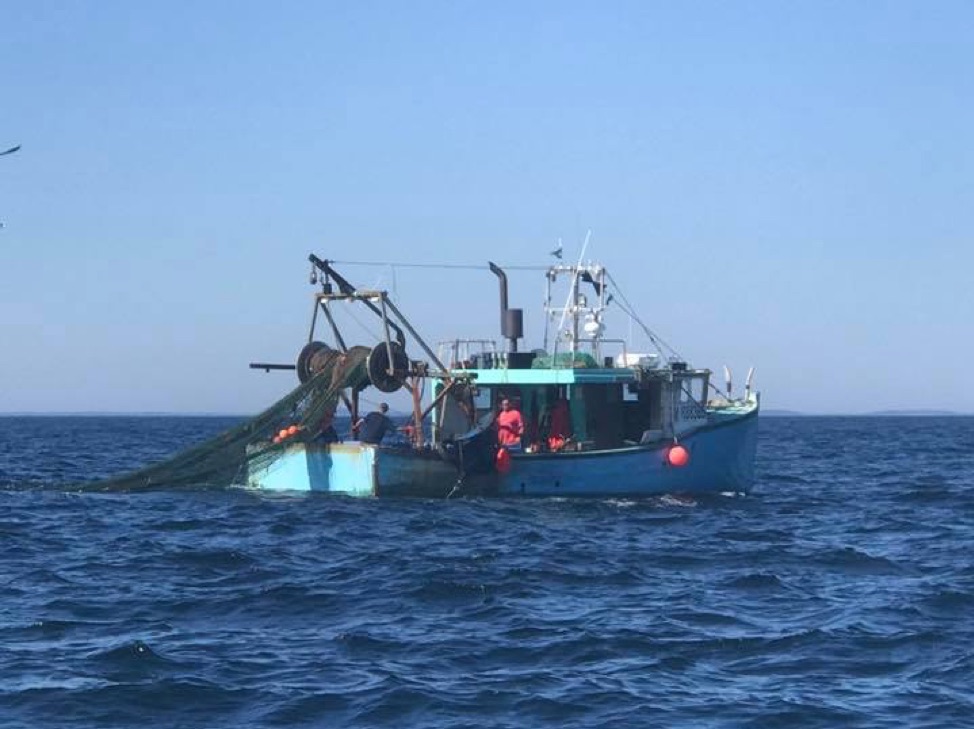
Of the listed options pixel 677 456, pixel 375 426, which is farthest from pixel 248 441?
pixel 677 456

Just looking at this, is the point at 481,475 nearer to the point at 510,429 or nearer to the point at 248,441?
the point at 510,429

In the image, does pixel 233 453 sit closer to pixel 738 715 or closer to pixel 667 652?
pixel 667 652

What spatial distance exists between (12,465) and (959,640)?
3729 centimetres

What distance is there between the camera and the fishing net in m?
30.8

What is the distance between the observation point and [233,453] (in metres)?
31.3

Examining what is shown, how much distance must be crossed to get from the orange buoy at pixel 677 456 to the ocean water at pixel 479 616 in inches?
63.3

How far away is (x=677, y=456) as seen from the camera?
98.9 feet

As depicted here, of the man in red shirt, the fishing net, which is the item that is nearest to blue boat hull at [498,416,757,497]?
the man in red shirt

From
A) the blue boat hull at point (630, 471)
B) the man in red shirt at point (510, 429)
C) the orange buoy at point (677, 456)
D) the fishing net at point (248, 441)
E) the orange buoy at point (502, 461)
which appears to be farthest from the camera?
the fishing net at point (248, 441)

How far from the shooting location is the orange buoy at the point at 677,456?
98.9ft

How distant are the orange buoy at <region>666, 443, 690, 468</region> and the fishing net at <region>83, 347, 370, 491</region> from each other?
6328 mm

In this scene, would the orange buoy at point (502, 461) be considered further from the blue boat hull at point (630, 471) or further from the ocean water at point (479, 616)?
the ocean water at point (479, 616)

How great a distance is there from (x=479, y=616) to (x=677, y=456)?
14305 mm

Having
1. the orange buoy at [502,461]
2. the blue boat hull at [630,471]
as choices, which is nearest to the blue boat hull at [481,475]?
the blue boat hull at [630,471]
